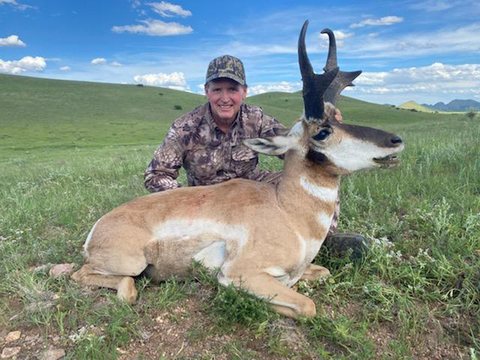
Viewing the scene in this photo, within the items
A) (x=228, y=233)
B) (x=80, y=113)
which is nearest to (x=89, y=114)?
(x=80, y=113)

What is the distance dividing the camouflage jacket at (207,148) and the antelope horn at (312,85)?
A: 6.87ft

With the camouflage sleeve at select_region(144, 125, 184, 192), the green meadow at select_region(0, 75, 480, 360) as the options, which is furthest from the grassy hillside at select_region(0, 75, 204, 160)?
the green meadow at select_region(0, 75, 480, 360)

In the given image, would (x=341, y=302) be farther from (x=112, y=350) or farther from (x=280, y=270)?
(x=112, y=350)

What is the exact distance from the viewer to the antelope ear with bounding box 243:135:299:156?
3838 mm

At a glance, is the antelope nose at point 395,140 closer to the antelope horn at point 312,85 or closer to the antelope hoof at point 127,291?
the antelope horn at point 312,85

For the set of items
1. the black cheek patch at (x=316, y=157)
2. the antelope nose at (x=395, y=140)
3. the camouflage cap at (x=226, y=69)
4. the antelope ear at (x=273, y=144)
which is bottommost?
the black cheek patch at (x=316, y=157)

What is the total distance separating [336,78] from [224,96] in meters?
1.86

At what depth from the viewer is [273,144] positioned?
3.93 metres

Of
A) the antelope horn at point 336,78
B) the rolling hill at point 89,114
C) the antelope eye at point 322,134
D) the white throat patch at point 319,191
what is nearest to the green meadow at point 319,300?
the white throat patch at point 319,191

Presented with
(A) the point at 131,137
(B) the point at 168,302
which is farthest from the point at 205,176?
(A) the point at 131,137

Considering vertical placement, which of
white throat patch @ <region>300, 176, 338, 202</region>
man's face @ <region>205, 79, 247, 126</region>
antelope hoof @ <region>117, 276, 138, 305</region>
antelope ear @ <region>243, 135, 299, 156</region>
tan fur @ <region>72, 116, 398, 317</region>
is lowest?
antelope hoof @ <region>117, 276, 138, 305</region>

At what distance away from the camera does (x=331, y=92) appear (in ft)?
14.8

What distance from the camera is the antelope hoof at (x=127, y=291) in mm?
3752

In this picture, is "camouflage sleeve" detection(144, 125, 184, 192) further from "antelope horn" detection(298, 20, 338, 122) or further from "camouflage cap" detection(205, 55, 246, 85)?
"antelope horn" detection(298, 20, 338, 122)
